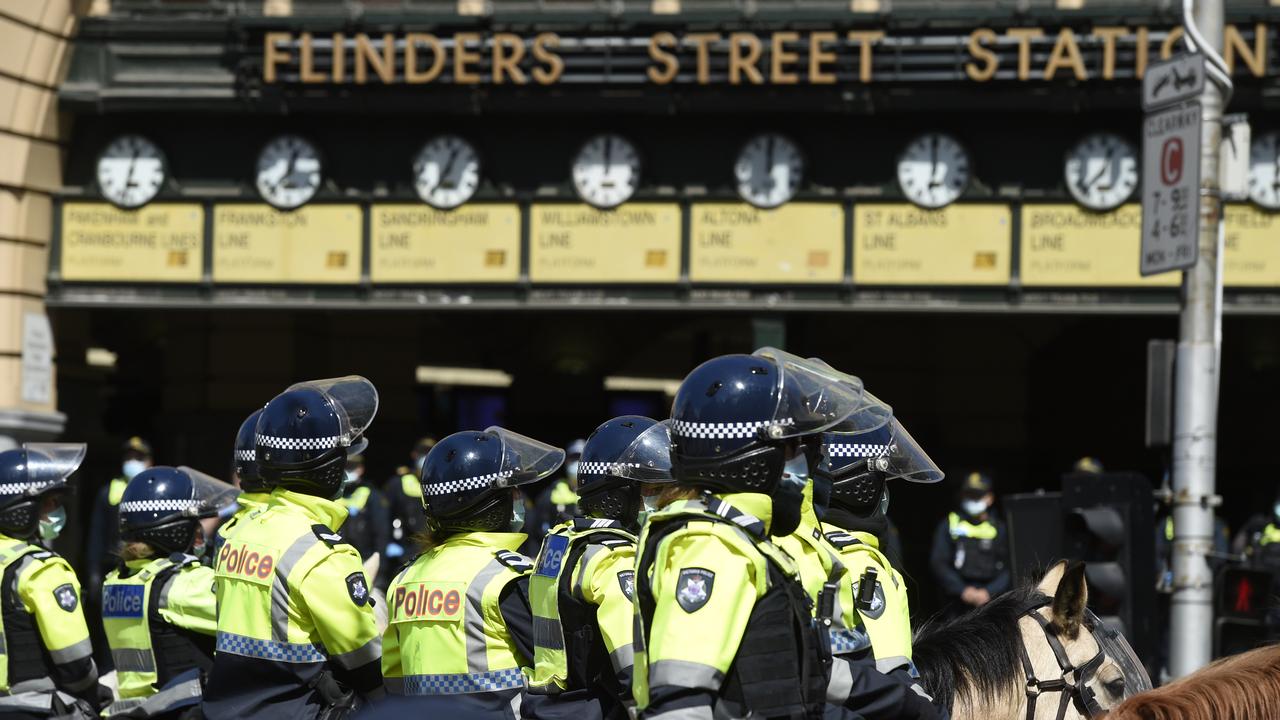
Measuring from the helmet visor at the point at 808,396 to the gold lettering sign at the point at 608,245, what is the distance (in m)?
12.9

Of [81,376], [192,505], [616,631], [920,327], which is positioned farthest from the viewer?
[920,327]

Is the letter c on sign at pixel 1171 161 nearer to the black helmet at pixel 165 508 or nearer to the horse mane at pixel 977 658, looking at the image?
the horse mane at pixel 977 658

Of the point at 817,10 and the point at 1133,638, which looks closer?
the point at 1133,638

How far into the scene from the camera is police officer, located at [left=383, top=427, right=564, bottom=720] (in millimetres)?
5691

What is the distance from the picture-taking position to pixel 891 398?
21.8 m

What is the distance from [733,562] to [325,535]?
8.78 ft

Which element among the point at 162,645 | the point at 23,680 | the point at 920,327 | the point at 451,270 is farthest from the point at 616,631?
the point at 920,327

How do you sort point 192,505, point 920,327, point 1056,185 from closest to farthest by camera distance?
point 192,505
point 1056,185
point 920,327

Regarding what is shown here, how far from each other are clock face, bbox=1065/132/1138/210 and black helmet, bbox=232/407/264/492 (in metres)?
12.3

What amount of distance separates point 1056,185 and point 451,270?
21.1ft

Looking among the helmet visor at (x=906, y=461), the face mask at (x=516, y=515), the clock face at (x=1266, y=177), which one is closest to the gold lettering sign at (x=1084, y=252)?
the clock face at (x=1266, y=177)

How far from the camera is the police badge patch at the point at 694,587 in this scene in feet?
11.7

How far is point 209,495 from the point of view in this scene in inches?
311

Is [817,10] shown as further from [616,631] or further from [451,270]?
[616,631]
